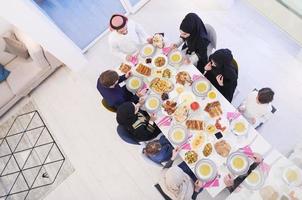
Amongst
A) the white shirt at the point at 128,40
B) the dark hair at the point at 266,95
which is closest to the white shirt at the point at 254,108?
the dark hair at the point at 266,95

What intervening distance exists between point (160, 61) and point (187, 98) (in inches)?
22.7

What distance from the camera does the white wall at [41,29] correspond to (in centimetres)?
423

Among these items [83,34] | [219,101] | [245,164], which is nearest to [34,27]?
[83,34]

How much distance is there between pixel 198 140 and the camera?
3684 mm

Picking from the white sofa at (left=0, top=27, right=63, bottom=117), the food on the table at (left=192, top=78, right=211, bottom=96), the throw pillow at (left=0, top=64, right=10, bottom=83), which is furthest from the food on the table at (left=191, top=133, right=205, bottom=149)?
the throw pillow at (left=0, top=64, right=10, bottom=83)

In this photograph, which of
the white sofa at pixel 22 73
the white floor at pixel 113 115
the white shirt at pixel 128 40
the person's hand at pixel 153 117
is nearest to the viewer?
the person's hand at pixel 153 117

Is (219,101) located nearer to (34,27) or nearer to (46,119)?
(34,27)

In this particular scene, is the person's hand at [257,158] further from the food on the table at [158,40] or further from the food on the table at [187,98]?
the food on the table at [158,40]

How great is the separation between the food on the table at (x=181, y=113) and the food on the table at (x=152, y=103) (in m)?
0.24

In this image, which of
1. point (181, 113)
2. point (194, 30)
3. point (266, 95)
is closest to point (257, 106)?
point (266, 95)

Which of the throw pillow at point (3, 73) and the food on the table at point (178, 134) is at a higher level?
the throw pillow at point (3, 73)

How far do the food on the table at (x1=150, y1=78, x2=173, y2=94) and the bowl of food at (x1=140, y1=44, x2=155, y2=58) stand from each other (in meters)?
0.35

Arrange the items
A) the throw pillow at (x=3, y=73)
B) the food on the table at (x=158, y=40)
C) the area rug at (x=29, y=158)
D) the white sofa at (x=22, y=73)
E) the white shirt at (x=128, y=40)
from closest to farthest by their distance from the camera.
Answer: the food on the table at (x=158, y=40), the white shirt at (x=128, y=40), the area rug at (x=29, y=158), the white sofa at (x=22, y=73), the throw pillow at (x=3, y=73)

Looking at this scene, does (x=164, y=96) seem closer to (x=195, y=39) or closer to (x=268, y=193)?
(x=195, y=39)
